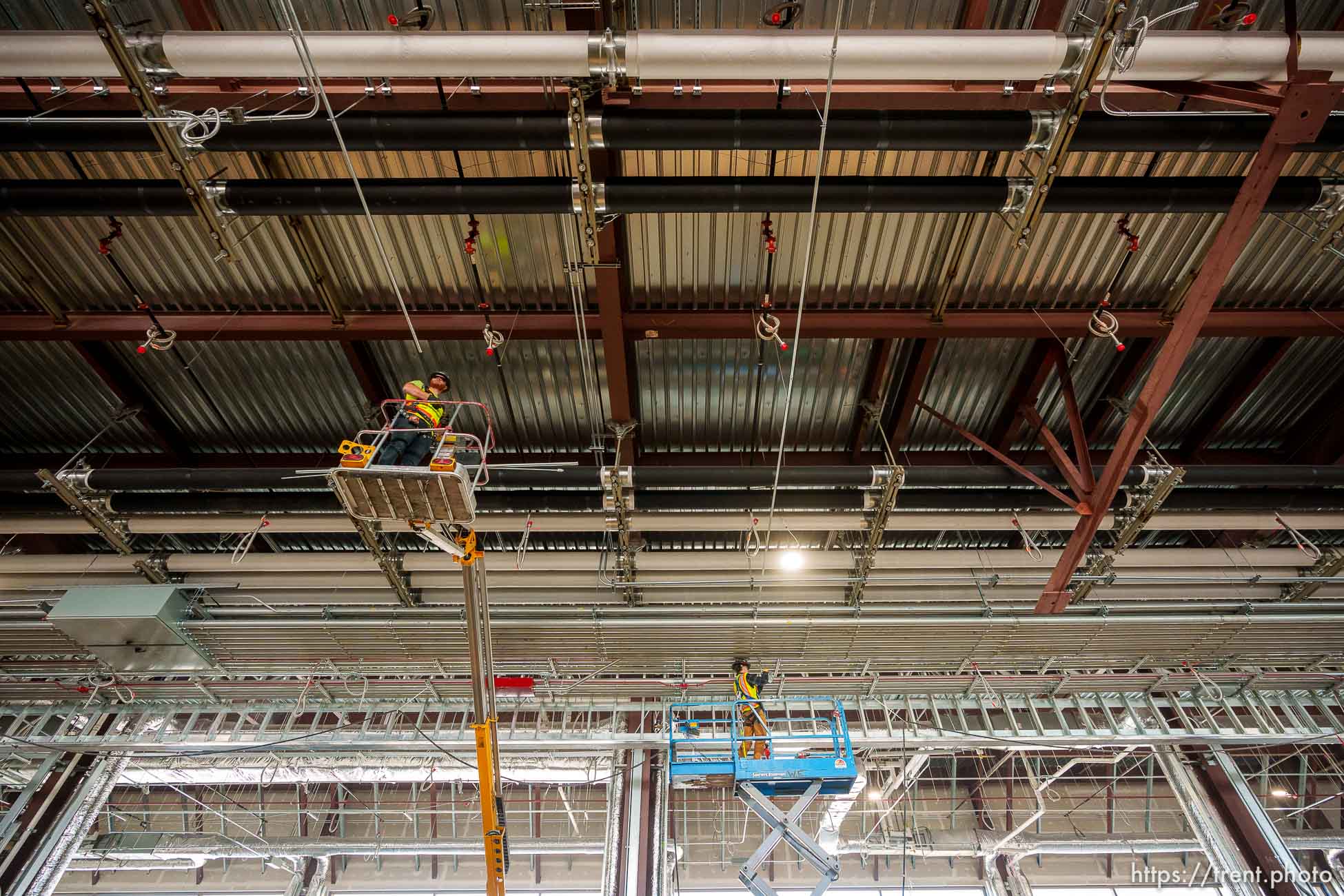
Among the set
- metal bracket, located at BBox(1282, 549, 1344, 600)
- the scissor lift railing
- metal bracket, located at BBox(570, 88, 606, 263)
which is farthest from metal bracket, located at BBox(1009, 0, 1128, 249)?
metal bracket, located at BBox(1282, 549, 1344, 600)

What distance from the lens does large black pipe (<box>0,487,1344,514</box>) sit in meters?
10.5

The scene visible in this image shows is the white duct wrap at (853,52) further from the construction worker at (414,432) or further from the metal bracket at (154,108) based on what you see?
the metal bracket at (154,108)

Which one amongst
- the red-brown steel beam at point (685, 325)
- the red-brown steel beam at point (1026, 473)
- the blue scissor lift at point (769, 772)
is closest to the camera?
the red-brown steel beam at point (685, 325)

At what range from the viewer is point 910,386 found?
10359 millimetres

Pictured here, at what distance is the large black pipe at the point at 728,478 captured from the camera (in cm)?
A: 1020

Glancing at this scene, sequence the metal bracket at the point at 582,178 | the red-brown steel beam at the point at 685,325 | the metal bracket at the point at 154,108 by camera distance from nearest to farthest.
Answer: the metal bracket at the point at 154,108 → the metal bracket at the point at 582,178 → the red-brown steel beam at the point at 685,325

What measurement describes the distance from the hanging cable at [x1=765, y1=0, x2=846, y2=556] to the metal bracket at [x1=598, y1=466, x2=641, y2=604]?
2.34 m

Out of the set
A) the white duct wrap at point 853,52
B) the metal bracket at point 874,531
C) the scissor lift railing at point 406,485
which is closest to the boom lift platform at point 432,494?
the scissor lift railing at point 406,485

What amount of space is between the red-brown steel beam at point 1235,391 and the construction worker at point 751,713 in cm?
908

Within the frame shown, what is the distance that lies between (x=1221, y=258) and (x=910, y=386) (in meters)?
4.09

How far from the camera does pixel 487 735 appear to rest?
27.5ft

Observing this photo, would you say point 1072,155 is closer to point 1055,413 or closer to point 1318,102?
point 1318,102

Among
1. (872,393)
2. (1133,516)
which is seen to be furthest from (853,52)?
(1133,516)

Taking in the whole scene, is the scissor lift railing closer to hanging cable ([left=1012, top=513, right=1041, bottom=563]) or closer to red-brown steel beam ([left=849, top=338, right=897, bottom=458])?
red-brown steel beam ([left=849, top=338, right=897, bottom=458])
